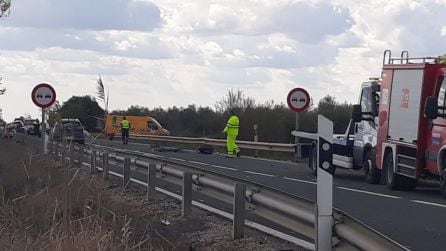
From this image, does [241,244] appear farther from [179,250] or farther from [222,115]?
[222,115]

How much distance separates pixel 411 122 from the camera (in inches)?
704

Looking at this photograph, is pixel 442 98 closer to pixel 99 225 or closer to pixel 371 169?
pixel 371 169

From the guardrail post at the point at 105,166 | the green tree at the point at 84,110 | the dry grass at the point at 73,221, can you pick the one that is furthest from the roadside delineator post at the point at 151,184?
the green tree at the point at 84,110

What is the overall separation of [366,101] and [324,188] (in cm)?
1416

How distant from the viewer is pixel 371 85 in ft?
69.7

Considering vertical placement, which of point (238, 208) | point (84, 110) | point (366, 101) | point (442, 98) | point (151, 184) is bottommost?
point (84, 110)

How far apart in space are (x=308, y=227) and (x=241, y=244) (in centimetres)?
199

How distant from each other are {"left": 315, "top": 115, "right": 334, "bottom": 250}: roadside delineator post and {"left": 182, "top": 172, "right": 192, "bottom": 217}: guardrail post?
4444mm

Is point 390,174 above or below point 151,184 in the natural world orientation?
below

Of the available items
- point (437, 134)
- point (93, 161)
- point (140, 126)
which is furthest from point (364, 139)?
point (140, 126)

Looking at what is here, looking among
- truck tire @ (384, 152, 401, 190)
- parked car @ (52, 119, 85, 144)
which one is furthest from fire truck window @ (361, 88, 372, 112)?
parked car @ (52, 119, 85, 144)

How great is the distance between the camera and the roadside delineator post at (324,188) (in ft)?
23.7

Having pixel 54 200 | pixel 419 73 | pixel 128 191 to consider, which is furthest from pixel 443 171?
pixel 54 200

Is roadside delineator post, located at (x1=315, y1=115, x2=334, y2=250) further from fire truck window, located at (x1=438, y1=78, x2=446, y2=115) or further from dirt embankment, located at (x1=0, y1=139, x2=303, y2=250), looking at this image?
fire truck window, located at (x1=438, y1=78, x2=446, y2=115)
